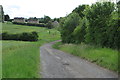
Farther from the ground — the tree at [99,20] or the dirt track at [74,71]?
the tree at [99,20]

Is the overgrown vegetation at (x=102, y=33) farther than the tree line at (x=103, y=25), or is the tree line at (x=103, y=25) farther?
the tree line at (x=103, y=25)

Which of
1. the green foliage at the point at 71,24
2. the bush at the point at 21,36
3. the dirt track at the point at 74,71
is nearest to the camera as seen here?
the dirt track at the point at 74,71

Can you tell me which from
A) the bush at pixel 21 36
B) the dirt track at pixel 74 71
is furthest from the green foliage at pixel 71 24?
the bush at pixel 21 36

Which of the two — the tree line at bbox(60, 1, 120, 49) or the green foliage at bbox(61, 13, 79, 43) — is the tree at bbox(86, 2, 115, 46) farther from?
the green foliage at bbox(61, 13, 79, 43)

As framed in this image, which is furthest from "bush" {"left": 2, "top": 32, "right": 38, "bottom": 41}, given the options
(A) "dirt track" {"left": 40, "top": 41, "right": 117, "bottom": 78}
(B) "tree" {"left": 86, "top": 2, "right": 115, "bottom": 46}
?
(A) "dirt track" {"left": 40, "top": 41, "right": 117, "bottom": 78}

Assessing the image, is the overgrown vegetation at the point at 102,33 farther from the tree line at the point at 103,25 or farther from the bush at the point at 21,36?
the bush at the point at 21,36

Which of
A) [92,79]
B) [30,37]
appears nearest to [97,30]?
[92,79]

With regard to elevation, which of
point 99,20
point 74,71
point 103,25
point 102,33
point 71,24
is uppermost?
point 71,24

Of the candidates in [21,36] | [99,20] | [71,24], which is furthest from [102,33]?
[21,36]

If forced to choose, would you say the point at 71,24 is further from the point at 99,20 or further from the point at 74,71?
the point at 74,71

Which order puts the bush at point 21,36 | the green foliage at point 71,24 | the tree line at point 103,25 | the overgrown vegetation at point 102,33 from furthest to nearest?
the bush at point 21,36 < the green foliage at point 71,24 < the tree line at point 103,25 < the overgrown vegetation at point 102,33

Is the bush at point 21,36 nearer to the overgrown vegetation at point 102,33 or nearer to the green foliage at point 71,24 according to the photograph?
the green foliage at point 71,24

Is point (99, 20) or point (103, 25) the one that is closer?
point (103, 25)

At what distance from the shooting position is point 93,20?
20.3 m
